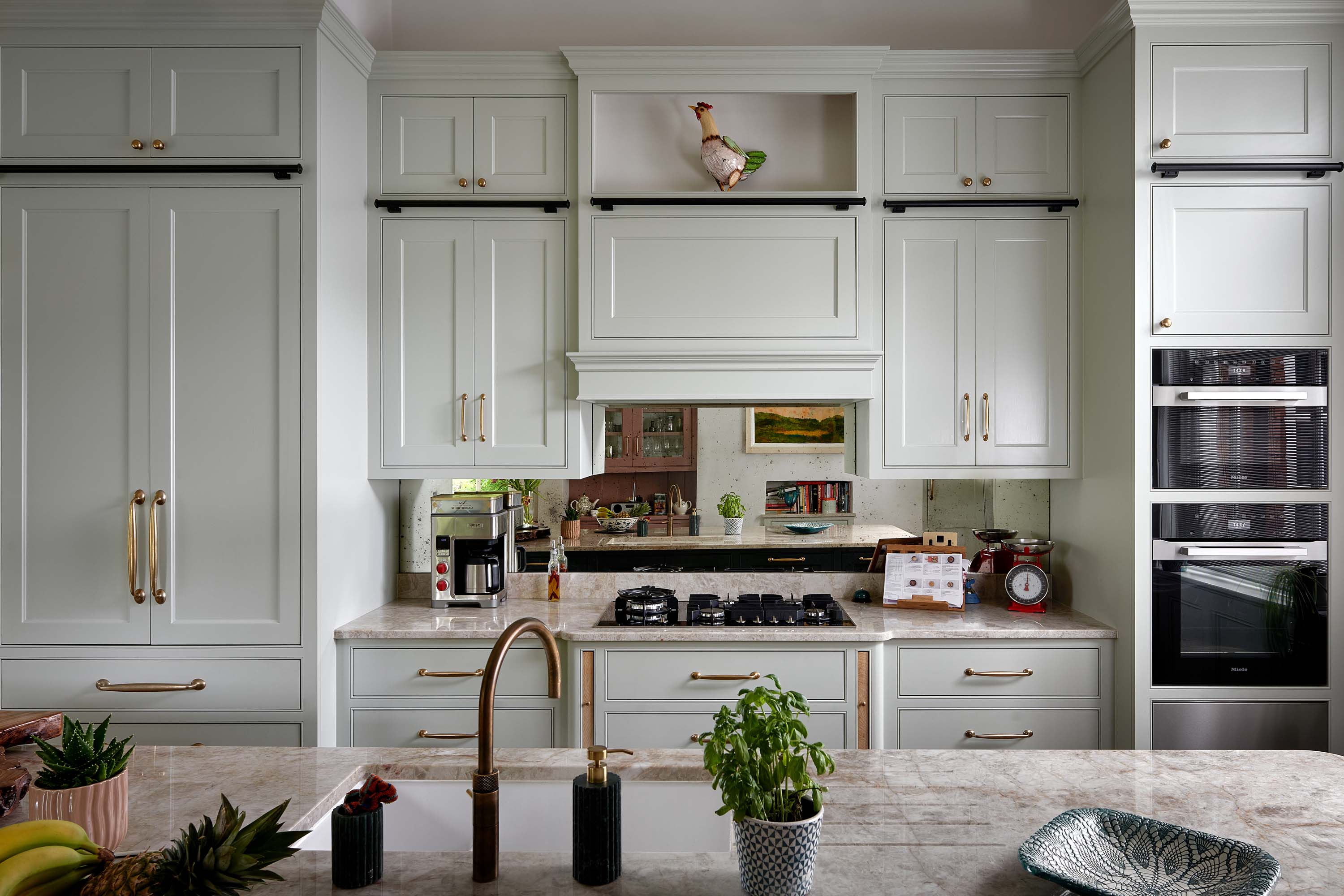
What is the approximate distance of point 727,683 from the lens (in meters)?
2.42

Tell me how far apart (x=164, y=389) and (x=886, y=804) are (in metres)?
2.25

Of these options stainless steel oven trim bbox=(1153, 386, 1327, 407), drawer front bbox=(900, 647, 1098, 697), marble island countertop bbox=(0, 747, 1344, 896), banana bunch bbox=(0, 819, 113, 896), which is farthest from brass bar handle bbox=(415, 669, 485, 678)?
stainless steel oven trim bbox=(1153, 386, 1327, 407)

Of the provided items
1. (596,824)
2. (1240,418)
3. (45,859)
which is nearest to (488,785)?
(596,824)

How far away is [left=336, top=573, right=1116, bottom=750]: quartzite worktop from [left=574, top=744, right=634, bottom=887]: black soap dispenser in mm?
1401

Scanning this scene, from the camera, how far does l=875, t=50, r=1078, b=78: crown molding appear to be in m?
2.63

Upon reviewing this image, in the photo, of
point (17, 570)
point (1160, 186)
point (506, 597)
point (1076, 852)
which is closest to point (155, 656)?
point (17, 570)

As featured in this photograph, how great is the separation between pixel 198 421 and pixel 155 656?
0.71m

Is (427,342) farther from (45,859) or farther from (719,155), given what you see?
(45,859)

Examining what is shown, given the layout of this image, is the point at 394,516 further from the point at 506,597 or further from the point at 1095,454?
the point at 1095,454

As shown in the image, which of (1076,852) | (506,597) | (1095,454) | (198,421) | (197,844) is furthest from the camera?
(506,597)

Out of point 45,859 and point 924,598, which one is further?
point 924,598

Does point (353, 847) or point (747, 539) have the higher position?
point (747, 539)

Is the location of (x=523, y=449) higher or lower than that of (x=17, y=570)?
higher

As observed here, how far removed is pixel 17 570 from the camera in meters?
2.31
